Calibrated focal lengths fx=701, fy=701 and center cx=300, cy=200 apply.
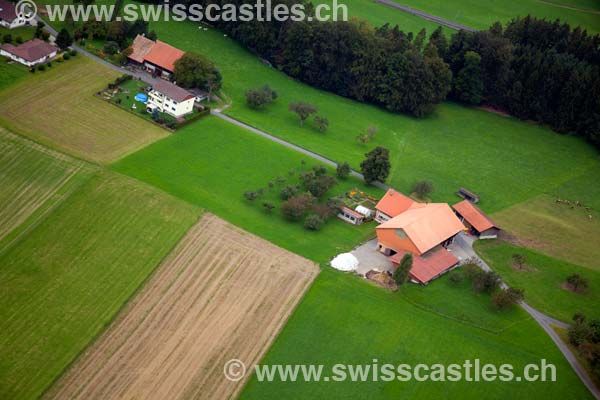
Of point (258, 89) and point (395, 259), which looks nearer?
point (395, 259)

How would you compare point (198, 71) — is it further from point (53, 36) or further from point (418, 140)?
point (418, 140)

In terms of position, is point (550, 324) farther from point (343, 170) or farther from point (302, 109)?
point (302, 109)

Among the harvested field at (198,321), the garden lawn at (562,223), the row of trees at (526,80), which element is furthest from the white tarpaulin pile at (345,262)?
the row of trees at (526,80)

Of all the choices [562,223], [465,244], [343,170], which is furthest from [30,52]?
[562,223]

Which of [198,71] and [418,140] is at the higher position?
[198,71]

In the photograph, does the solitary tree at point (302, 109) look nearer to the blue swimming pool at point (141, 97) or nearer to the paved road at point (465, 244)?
the paved road at point (465, 244)

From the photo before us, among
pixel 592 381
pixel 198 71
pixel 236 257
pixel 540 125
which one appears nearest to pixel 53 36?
pixel 198 71
